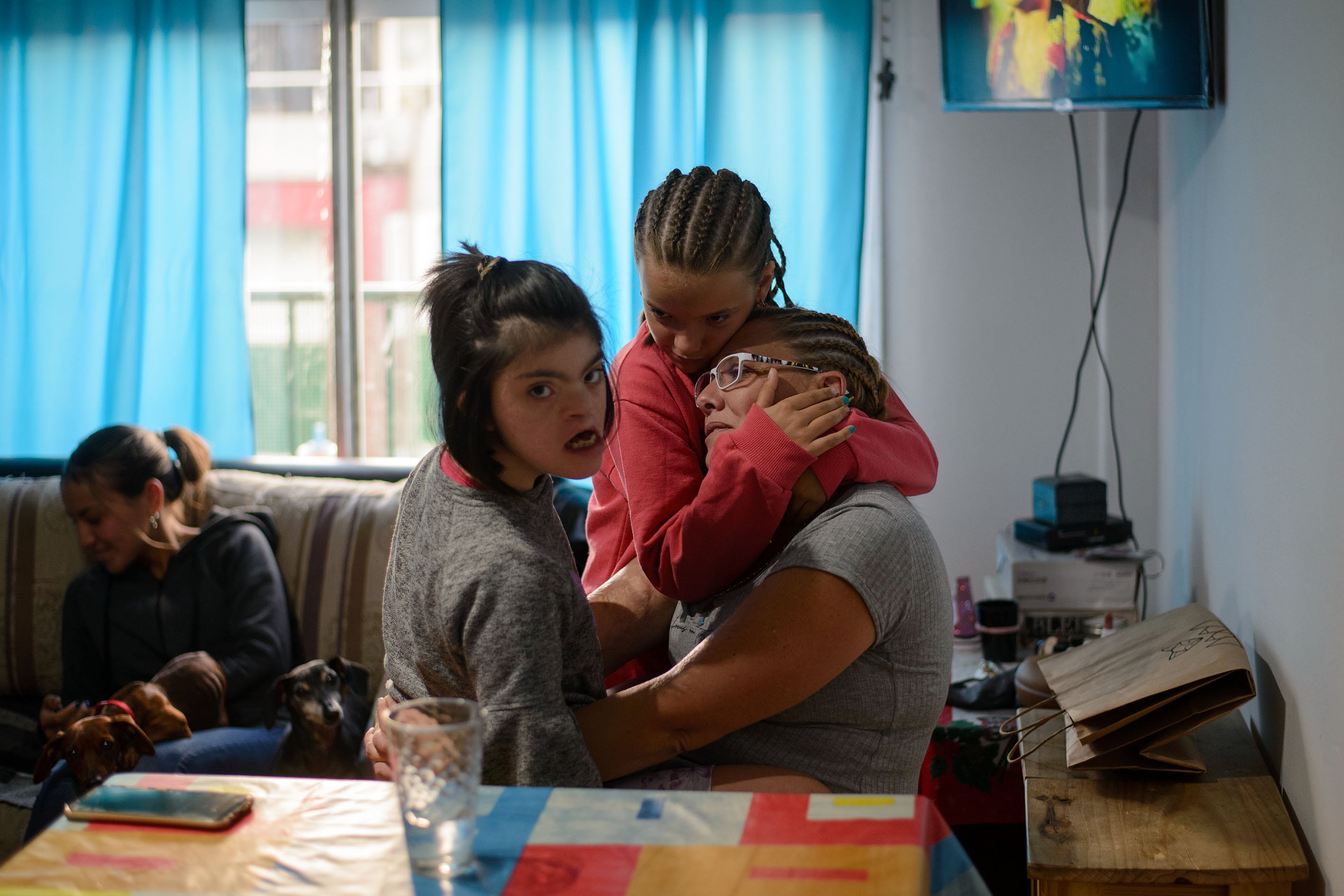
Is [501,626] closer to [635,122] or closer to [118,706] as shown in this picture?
[118,706]

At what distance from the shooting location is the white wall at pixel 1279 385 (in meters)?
1.24

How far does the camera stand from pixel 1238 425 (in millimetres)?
1729

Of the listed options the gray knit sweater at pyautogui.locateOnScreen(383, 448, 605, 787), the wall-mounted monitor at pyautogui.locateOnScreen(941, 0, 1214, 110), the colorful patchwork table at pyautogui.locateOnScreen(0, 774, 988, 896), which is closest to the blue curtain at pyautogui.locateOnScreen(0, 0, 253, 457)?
the wall-mounted monitor at pyautogui.locateOnScreen(941, 0, 1214, 110)

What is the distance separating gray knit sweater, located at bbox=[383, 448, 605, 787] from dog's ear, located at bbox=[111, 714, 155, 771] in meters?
1.15

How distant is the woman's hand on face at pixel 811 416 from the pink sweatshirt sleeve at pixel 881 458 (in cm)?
2

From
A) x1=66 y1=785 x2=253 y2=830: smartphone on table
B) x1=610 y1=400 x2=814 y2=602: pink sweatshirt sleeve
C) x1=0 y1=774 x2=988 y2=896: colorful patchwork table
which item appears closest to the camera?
x1=0 y1=774 x2=988 y2=896: colorful patchwork table

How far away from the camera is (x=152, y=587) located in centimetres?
249

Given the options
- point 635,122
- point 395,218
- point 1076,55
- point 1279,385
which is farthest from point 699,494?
point 395,218

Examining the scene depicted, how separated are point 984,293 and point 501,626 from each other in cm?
244

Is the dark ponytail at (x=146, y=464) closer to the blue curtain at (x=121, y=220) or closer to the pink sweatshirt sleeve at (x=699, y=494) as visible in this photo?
the blue curtain at (x=121, y=220)

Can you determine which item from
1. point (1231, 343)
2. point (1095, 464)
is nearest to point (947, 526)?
point (1095, 464)

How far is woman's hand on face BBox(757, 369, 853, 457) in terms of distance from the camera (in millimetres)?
1183

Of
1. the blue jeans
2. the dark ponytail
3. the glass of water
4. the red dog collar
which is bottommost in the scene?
the blue jeans

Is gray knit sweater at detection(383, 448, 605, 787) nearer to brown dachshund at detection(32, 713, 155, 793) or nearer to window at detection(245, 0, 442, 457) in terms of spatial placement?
brown dachshund at detection(32, 713, 155, 793)
